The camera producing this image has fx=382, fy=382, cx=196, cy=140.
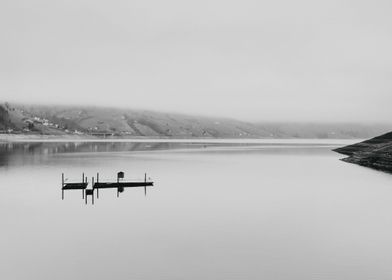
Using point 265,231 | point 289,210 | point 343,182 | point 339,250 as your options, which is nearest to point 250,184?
point 343,182

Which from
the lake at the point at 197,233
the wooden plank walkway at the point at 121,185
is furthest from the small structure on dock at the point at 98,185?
the lake at the point at 197,233

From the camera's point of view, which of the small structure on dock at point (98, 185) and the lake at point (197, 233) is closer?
the lake at point (197, 233)

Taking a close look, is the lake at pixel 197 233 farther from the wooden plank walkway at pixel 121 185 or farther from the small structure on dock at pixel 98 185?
the wooden plank walkway at pixel 121 185

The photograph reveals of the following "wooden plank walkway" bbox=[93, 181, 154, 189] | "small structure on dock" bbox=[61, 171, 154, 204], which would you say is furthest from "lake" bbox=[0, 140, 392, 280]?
"wooden plank walkway" bbox=[93, 181, 154, 189]

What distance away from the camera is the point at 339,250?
31.1m

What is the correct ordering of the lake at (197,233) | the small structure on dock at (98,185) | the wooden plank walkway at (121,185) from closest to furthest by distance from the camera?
1. the lake at (197,233)
2. the small structure on dock at (98,185)
3. the wooden plank walkway at (121,185)

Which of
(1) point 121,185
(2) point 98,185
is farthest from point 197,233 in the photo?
(2) point 98,185

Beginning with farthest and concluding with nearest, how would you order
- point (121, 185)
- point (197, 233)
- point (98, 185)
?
point (121, 185), point (98, 185), point (197, 233)

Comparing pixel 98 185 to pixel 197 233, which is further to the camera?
pixel 98 185

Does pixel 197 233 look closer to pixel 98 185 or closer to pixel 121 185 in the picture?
pixel 121 185

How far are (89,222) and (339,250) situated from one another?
24.9 metres

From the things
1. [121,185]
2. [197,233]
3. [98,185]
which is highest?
[98,185]

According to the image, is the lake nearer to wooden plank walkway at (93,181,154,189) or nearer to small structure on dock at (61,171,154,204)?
small structure on dock at (61,171,154,204)

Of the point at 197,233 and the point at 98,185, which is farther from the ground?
the point at 98,185
